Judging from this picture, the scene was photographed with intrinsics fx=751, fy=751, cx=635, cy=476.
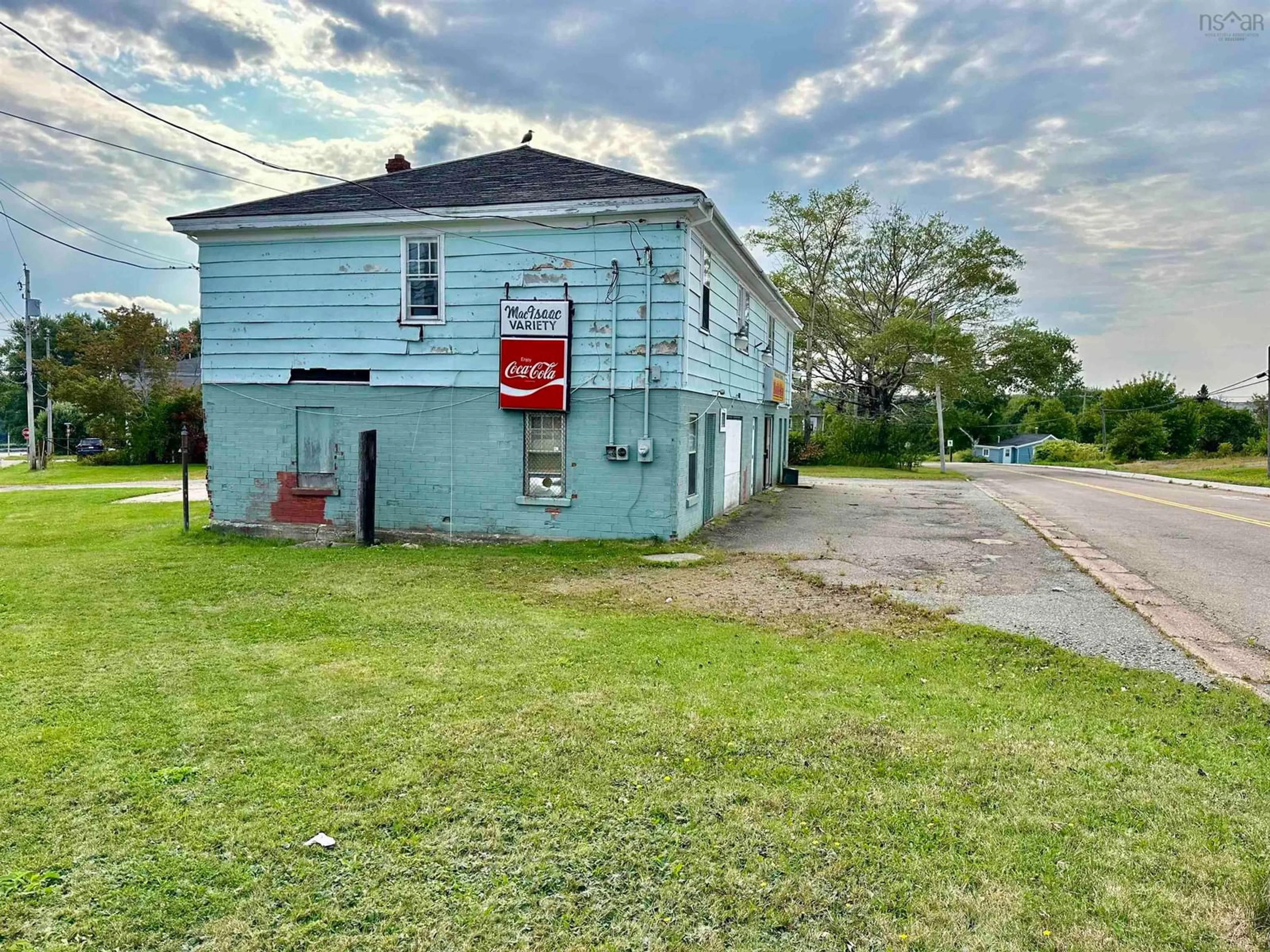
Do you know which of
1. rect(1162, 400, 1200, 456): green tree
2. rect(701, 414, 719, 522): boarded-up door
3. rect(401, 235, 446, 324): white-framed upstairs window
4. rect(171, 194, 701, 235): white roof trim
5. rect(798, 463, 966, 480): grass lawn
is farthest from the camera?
rect(1162, 400, 1200, 456): green tree

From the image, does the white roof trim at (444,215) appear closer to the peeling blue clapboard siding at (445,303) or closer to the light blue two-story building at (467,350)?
the light blue two-story building at (467,350)

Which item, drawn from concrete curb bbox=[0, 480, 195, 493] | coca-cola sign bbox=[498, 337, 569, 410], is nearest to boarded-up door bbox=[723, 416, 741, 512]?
coca-cola sign bbox=[498, 337, 569, 410]

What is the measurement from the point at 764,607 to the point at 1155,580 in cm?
471

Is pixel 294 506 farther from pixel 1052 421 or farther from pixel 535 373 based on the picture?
pixel 1052 421

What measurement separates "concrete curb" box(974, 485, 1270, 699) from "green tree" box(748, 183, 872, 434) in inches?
1138

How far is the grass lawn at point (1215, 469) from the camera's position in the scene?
88.4 feet

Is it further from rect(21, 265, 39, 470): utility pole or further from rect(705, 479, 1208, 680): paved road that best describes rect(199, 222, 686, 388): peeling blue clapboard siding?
rect(21, 265, 39, 470): utility pole

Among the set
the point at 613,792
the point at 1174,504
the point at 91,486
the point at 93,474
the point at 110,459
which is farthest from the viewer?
the point at 110,459

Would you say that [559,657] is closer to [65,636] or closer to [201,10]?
[65,636]

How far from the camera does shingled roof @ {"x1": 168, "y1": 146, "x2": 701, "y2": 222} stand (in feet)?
34.0

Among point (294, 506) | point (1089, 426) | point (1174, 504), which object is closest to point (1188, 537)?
point (1174, 504)

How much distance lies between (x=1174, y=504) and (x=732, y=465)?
36.0 feet

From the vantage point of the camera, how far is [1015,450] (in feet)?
217

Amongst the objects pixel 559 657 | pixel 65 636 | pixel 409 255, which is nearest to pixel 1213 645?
pixel 559 657
